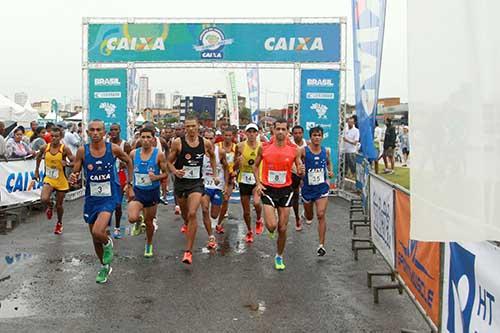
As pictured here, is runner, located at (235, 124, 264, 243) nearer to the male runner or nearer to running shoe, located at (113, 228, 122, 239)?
the male runner

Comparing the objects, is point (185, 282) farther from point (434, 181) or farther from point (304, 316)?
point (434, 181)

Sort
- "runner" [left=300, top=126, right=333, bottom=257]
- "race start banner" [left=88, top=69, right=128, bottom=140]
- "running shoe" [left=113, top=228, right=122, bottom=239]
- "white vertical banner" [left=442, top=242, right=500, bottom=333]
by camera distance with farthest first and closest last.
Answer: "race start banner" [left=88, top=69, right=128, bottom=140], "running shoe" [left=113, top=228, right=122, bottom=239], "runner" [left=300, top=126, right=333, bottom=257], "white vertical banner" [left=442, top=242, right=500, bottom=333]

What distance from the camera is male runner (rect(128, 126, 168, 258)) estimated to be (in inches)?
304

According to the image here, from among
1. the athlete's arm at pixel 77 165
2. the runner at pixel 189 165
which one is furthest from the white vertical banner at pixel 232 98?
the athlete's arm at pixel 77 165

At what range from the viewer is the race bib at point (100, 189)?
680cm

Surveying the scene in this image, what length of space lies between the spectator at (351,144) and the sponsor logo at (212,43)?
4.46 metres

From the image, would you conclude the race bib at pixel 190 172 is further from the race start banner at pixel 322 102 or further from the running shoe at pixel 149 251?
the race start banner at pixel 322 102

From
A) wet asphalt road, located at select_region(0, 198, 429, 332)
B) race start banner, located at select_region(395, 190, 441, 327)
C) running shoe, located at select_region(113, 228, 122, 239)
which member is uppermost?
race start banner, located at select_region(395, 190, 441, 327)

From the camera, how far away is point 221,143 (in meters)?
10.5

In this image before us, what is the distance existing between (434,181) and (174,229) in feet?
28.3

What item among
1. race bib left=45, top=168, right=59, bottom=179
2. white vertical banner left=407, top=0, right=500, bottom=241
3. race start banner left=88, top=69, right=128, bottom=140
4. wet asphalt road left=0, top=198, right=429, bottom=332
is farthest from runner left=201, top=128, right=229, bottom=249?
race start banner left=88, top=69, right=128, bottom=140

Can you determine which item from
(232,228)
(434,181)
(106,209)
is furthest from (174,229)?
(434,181)

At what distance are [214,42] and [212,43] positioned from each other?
7 cm

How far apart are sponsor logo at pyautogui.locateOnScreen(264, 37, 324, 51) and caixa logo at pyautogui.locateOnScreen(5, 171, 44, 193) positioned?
7.57 meters
